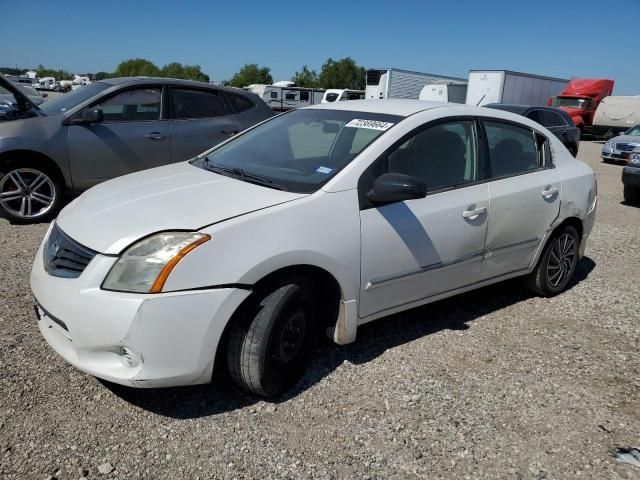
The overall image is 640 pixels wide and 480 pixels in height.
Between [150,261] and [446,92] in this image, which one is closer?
[150,261]

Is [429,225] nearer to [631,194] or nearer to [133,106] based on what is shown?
[133,106]

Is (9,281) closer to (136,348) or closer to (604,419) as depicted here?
(136,348)

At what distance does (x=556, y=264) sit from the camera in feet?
14.2

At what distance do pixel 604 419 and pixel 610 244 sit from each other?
425 centimetres

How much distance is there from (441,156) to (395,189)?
0.76m

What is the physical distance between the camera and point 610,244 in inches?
250

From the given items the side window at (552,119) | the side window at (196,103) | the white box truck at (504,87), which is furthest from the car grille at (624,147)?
the side window at (196,103)

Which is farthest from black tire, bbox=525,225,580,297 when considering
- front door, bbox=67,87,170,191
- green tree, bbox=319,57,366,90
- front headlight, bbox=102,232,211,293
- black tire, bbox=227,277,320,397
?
green tree, bbox=319,57,366,90

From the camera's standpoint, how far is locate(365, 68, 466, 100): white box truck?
91.7 ft

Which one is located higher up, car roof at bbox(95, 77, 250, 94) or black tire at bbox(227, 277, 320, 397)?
car roof at bbox(95, 77, 250, 94)

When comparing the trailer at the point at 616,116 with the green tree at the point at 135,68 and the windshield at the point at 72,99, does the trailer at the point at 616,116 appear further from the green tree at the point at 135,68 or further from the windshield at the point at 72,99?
the green tree at the point at 135,68

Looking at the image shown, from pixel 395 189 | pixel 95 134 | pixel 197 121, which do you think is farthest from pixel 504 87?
pixel 395 189

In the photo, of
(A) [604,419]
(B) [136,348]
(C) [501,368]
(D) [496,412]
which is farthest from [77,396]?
(A) [604,419]

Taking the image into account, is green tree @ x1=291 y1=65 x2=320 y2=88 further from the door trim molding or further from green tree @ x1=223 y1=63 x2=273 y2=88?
the door trim molding
